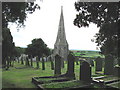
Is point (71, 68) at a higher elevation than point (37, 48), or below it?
higher

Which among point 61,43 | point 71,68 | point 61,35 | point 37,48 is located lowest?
point 37,48

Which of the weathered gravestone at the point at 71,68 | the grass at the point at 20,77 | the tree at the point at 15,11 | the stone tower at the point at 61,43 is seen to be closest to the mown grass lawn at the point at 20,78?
the grass at the point at 20,77

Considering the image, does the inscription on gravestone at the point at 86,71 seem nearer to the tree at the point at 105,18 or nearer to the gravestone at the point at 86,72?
the gravestone at the point at 86,72

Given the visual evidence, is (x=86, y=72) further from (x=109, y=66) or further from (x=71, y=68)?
(x=109, y=66)

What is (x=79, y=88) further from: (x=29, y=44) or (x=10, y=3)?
(x=29, y=44)

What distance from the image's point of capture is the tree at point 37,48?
44.5 m

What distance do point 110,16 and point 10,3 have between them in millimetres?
7022

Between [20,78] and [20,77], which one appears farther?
[20,77]

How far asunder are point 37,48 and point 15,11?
116ft

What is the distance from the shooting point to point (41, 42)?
152 ft

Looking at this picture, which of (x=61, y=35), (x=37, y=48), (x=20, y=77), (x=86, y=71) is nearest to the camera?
(x=86, y=71)

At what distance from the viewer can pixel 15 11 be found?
10094mm

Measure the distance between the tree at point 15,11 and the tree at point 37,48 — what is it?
108ft

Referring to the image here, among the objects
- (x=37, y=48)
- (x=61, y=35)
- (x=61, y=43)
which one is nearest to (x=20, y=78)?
(x=37, y=48)
